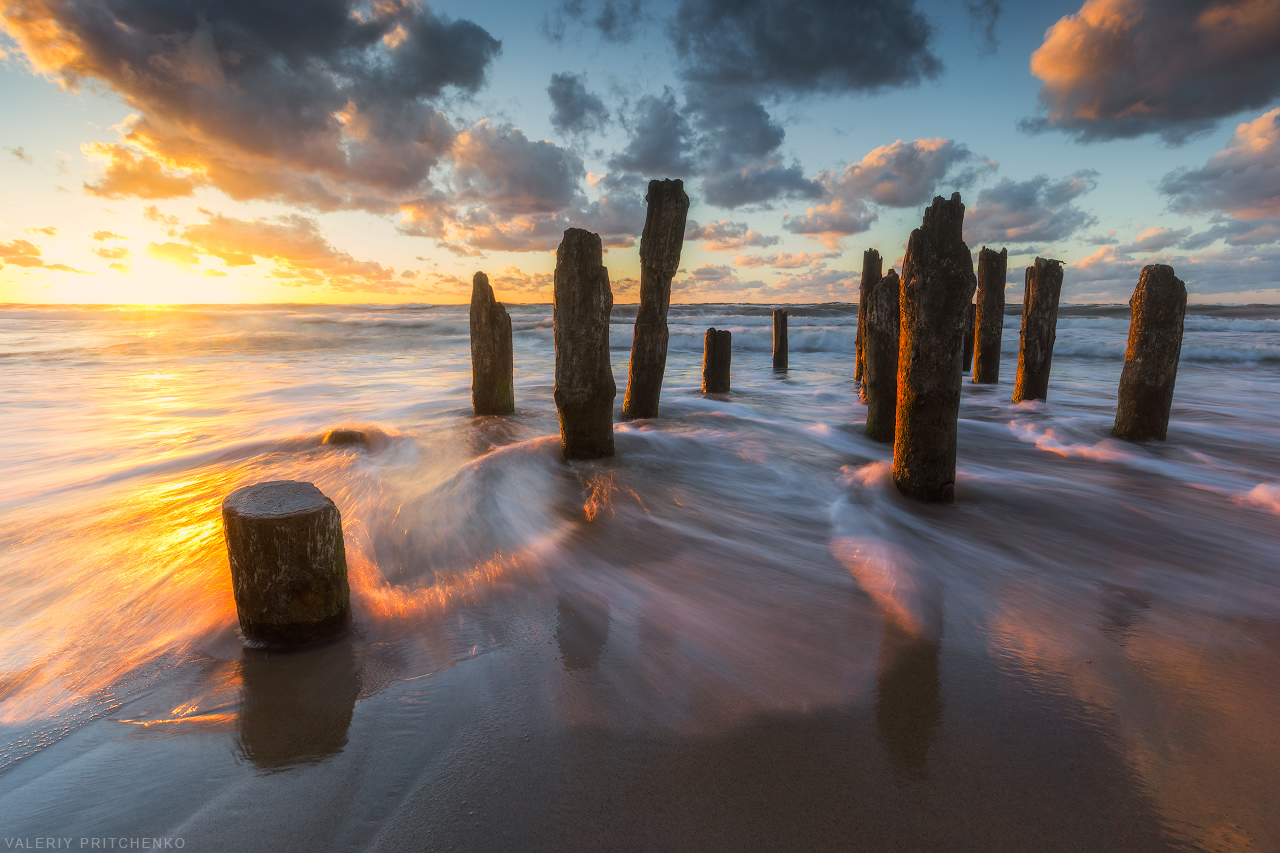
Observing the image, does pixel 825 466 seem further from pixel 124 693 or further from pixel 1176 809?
pixel 124 693

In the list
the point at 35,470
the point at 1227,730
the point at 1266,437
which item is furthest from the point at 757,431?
the point at 35,470

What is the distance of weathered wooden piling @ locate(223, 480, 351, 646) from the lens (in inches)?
89.7

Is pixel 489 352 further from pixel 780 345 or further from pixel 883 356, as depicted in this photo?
pixel 780 345

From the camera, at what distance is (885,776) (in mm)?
1815

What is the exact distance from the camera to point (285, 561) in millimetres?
2318

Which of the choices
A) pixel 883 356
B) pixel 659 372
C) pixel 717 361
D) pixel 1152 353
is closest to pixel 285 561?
pixel 659 372

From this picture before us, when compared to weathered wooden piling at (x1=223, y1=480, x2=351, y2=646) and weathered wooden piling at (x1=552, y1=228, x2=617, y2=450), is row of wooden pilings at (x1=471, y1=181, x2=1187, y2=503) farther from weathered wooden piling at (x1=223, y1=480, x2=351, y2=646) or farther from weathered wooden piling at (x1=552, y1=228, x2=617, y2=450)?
weathered wooden piling at (x1=223, y1=480, x2=351, y2=646)

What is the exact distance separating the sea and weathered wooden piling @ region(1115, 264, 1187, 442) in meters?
0.43

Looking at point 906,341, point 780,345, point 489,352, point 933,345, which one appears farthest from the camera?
point 780,345

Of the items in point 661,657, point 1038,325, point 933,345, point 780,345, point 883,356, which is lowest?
point 661,657

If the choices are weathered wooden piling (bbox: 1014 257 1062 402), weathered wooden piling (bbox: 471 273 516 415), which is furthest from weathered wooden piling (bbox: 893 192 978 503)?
weathered wooden piling (bbox: 1014 257 1062 402)

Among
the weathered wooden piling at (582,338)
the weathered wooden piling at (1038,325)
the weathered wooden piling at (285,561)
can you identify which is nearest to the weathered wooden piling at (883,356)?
the weathered wooden piling at (1038,325)

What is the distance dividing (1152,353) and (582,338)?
239 inches

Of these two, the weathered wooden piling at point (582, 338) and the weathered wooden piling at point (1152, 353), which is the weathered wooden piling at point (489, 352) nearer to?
the weathered wooden piling at point (582, 338)
